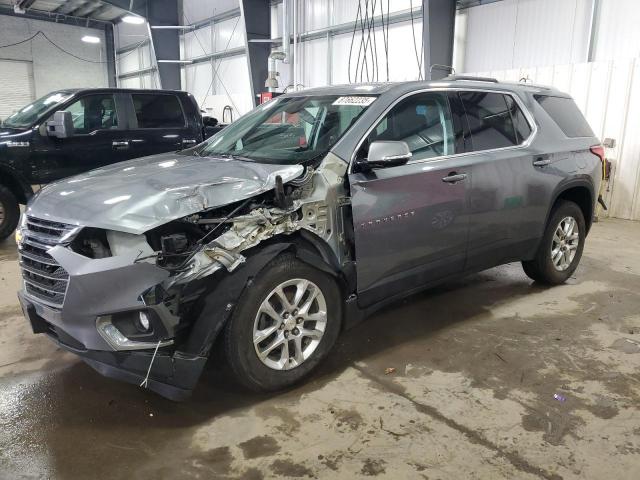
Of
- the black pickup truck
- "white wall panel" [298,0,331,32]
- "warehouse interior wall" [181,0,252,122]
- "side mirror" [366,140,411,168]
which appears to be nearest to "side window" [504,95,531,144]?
"side mirror" [366,140,411,168]

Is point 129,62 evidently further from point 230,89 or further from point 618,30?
point 618,30

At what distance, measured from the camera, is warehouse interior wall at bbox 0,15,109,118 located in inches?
796

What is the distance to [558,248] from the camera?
180 inches

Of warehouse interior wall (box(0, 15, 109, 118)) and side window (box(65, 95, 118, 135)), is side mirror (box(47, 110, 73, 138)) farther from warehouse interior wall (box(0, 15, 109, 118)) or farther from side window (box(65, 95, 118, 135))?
warehouse interior wall (box(0, 15, 109, 118))

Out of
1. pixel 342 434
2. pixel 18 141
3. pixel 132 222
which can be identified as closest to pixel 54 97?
pixel 18 141

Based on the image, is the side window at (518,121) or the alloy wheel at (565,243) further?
the alloy wheel at (565,243)

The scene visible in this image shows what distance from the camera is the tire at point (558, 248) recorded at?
4.38 metres

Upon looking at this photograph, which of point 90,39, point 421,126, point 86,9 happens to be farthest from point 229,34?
point 421,126

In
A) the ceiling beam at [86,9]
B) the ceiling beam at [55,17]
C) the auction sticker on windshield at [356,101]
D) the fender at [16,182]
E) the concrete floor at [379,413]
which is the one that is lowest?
the concrete floor at [379,413]

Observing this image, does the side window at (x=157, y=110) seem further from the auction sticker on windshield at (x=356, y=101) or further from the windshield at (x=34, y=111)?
the auction sticker on windshield at (x=356, y=101)

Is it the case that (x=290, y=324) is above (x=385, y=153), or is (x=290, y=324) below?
below

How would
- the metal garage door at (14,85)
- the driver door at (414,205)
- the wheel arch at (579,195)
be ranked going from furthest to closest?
the metal garage door at (14,85), the wheel arch at (579,195), the driver door at (414,205)

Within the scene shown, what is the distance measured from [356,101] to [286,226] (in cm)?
114

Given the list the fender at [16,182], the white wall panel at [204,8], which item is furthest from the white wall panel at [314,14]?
the fender at [16,182]
